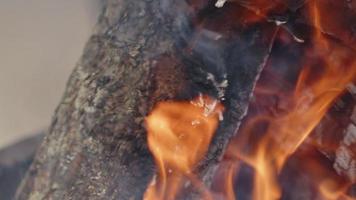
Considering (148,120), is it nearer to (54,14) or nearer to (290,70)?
(290,70)

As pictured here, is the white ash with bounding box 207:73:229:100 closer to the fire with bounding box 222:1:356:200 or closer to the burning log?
the burning log

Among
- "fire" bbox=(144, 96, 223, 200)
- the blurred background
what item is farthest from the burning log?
the blurred background

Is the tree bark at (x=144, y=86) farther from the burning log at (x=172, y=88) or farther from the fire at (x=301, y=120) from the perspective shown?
the fire at (x=301, y=120)

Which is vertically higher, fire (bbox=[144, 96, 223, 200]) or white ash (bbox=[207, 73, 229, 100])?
white ash (bbox=[207, 73, 229, 100])

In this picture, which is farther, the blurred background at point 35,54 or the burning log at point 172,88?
the blurred background at point 35,54

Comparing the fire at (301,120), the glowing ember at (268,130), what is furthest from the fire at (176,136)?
the fire at (301,120)

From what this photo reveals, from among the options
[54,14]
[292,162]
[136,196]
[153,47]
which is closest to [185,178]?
[136,196]
